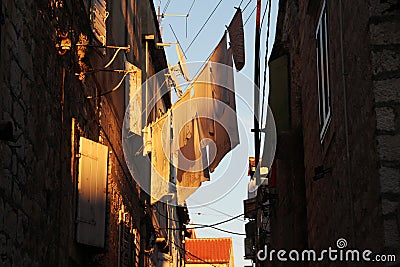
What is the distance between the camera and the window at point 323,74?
9.05 meters

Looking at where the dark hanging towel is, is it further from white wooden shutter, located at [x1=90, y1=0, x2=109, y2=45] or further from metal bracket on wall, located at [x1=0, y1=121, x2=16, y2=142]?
metal bracket on wall, located at [x1=0, y1=121, x2=16, y2=142]

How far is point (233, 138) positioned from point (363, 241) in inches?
272

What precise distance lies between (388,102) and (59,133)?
3.69 m

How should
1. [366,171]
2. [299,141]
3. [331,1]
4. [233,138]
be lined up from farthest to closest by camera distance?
1. [233,138]
2. [299,141]
3. [331,1]
4. [366,171]

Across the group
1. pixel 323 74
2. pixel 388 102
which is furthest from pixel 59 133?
pixel 388 102

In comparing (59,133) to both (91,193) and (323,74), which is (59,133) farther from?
(323,74)

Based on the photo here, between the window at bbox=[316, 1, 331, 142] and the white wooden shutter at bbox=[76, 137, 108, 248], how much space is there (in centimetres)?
272

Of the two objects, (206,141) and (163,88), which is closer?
(206,141)

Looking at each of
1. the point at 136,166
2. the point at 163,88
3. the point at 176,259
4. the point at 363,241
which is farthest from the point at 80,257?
the point at 176,259

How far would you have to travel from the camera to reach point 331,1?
Result: 839 centimetres

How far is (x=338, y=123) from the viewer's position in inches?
322

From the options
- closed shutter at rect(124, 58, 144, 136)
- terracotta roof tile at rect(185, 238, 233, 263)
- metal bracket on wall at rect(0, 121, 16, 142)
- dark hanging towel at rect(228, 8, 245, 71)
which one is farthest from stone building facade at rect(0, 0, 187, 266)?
terracotta roof tile at rect(185, 238, 233, 263)

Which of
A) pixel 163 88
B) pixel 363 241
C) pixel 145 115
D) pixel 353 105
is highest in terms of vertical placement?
pixel 163 88

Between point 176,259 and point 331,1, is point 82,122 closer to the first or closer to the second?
point 331,1
